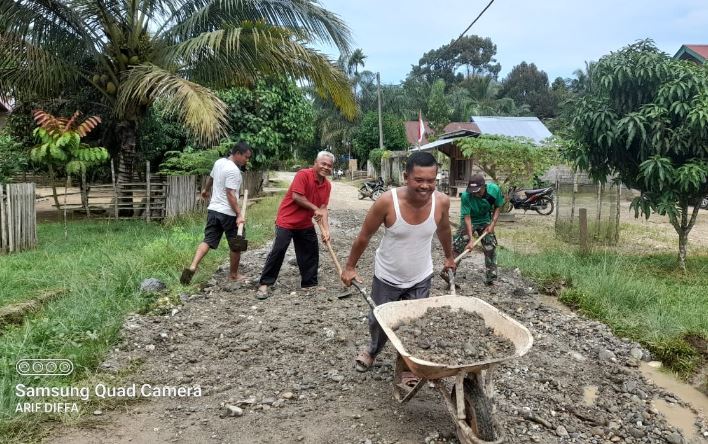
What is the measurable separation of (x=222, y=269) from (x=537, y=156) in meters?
8.41

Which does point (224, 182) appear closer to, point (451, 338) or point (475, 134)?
point (451, 338)

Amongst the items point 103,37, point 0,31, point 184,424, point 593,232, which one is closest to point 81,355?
point 184,424

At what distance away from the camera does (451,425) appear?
10.1ft

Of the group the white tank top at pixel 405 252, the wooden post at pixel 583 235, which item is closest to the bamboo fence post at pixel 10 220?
the white tank top at pixel 405 252

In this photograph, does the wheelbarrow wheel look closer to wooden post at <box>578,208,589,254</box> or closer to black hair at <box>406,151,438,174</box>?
black hair at <box>406,151,438,174</box>

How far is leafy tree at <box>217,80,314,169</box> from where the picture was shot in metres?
15.1

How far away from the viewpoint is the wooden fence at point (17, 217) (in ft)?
24.7

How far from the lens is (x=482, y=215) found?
6223mm

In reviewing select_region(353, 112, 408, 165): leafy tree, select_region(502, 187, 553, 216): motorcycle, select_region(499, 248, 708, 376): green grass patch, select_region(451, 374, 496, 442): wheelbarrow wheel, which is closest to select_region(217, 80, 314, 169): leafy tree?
select_region(502, 187, 553, 216): motorcycle

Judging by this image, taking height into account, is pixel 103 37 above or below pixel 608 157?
above

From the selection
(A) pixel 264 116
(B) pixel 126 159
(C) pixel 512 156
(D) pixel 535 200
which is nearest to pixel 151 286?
(B) pixel 126 159

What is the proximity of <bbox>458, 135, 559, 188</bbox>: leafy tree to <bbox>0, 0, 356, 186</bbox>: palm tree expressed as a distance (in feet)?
13.7

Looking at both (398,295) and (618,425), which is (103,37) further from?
(618,425)

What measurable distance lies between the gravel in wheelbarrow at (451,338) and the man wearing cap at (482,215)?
279 cm
